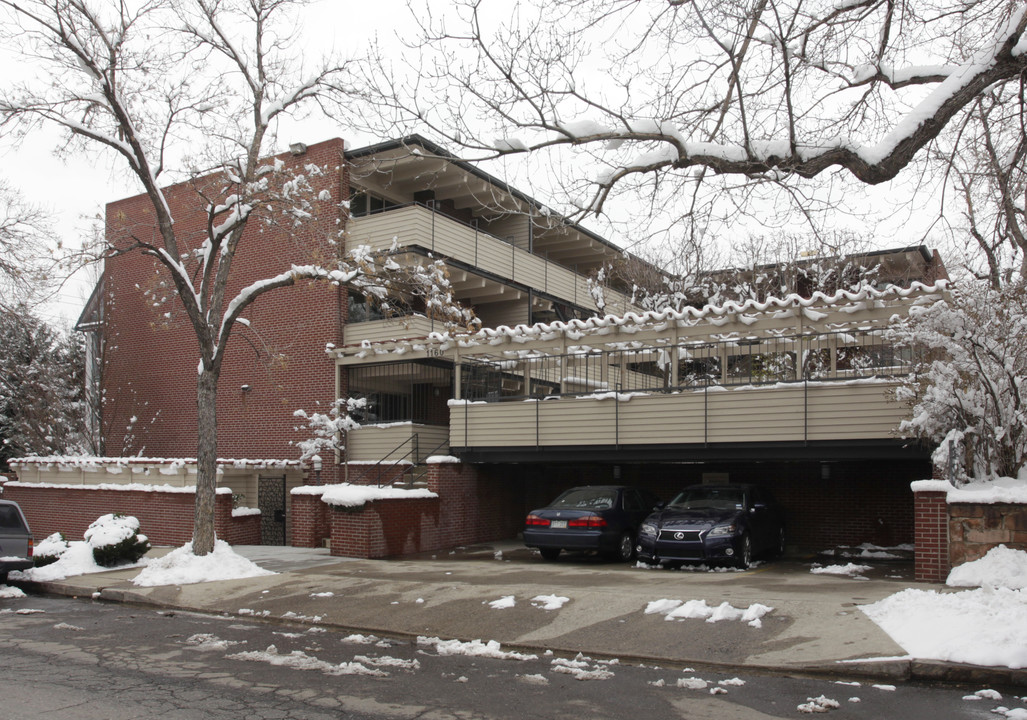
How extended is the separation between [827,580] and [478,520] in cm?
893

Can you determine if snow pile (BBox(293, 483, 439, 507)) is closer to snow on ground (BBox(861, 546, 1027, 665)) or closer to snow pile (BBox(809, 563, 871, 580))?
snow pile (BBox(809, 563, 871, 580))

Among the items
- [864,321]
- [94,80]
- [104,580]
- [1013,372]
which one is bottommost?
[104,580]

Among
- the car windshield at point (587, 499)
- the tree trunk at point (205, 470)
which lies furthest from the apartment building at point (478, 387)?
the tree trunk at point (205, 470)

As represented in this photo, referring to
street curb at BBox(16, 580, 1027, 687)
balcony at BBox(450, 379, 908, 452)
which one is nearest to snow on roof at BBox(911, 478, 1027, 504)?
balcony at BBox(450, 379, 908, 452)

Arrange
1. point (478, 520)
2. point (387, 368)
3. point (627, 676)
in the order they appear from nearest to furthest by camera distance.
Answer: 1. point (627, 676)
2. point (478, 520)
3. point (387, 368)

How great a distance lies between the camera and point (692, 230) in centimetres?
1016

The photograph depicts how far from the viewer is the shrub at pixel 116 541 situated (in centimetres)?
1538

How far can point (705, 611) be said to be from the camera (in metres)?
9.67

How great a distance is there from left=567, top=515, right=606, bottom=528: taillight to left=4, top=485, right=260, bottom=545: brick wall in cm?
→ 857

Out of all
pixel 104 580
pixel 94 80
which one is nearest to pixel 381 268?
pixel 94 80

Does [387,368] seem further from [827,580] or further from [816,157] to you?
[816,157]

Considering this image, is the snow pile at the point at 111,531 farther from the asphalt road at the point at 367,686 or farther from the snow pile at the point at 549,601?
the snow pile at the point at 549,601

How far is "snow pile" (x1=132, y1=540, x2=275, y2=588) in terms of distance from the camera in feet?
45.0

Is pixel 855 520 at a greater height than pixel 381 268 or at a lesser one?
lesser
